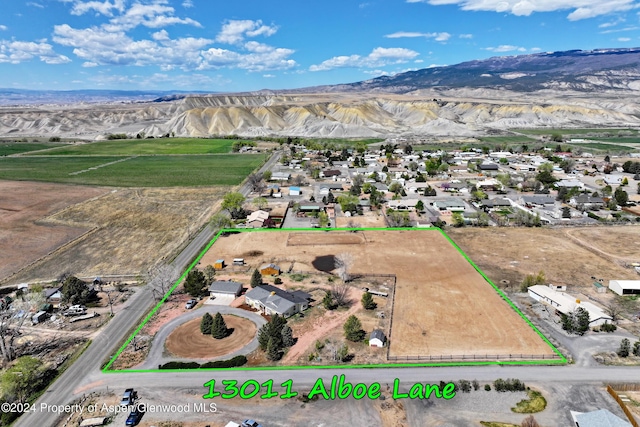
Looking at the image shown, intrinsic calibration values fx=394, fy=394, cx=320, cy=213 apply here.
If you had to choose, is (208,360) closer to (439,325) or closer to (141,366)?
(141,366)

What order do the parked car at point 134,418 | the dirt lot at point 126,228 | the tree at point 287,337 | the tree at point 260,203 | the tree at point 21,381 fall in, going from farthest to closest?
the tree at point 260,203, the dirt lot at point 126,228, the tree at point 287,337, the tree at point 21,381, the parked car at point 134,418

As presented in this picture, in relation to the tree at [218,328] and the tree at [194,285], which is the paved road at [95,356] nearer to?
the tree at [194,285]

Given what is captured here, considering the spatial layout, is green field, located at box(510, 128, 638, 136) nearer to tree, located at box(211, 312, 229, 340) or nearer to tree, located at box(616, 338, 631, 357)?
tree, located at box(616, 338, 631, 357)

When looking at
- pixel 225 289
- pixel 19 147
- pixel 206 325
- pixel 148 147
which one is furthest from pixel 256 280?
pixel 19 147

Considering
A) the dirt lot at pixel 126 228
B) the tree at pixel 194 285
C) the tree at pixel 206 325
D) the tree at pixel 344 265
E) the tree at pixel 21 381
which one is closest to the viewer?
the tree at pixel 21 381

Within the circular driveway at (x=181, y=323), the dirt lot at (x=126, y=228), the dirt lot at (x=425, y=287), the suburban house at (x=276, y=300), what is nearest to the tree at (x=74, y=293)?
the dirt lot at (x=126, y=228)

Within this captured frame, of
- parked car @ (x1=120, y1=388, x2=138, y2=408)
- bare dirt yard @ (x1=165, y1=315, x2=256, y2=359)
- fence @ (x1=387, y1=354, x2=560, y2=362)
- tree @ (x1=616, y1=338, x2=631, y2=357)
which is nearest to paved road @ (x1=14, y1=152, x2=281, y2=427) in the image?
parked car @ (x1=120, y1=388, x2=138, y2=408)

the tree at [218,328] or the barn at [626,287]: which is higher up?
the tree at [218,328]
